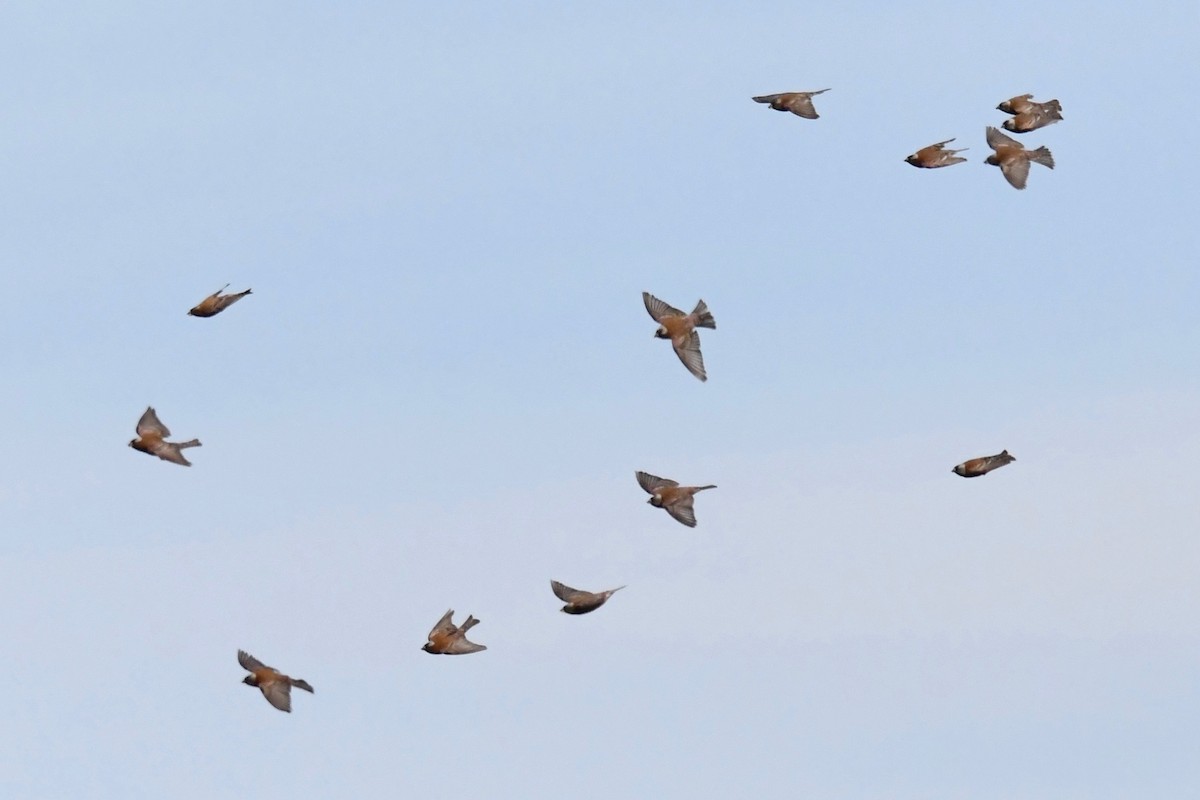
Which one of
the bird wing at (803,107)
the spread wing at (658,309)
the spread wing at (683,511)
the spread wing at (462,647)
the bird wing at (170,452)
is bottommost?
the spread wing at (462,647)

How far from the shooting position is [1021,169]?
2958 inches

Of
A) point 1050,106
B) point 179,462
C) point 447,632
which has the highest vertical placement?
point 1050,106

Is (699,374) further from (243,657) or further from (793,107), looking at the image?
(243,657)

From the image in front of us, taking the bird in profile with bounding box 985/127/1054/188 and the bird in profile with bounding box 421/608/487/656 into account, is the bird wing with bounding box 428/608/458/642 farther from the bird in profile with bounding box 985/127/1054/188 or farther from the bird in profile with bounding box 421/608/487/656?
the bird in profile with bounding box 985/127/1054/188

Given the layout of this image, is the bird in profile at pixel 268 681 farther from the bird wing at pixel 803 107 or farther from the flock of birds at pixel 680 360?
the bird wing at pixel 803 107

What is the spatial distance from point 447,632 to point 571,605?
3306 millimetres

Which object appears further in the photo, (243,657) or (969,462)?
(969,462)

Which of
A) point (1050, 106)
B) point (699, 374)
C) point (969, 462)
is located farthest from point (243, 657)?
point (1050, 106)

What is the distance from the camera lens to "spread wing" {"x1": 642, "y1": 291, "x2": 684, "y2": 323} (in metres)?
74.3

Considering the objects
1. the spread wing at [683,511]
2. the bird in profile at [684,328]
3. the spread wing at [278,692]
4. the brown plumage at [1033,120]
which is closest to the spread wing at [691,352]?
the bird in profile at [684,328]

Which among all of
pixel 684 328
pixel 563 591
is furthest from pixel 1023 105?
pixel 563 591

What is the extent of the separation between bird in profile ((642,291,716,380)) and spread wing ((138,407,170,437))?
43.1 feet

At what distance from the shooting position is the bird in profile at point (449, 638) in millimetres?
76312

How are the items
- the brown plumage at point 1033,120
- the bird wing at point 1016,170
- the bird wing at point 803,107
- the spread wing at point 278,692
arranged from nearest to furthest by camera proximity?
1. the spread wing at point 278,692
2. the bird wing at point 1016,170
3. the brown plumage at point 1033,120
4. the bird wing at point 803,107
